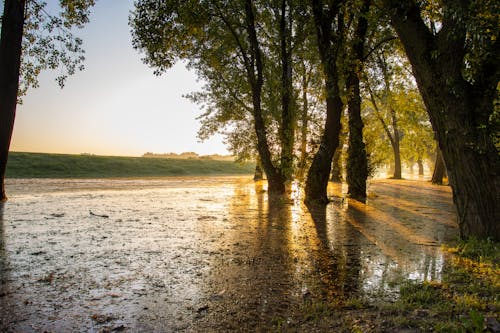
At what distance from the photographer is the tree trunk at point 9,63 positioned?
1425 centimetres

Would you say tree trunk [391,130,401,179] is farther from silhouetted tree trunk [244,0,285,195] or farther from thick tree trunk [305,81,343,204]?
thick tree trunk [305,81,343,204]

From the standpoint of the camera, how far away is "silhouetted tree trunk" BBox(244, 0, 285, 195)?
17969 millimetres

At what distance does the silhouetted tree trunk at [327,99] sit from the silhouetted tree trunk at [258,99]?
4.40 metres

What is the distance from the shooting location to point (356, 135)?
52.3ft

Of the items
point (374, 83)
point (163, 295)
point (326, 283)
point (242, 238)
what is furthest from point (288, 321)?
point (374, 83)

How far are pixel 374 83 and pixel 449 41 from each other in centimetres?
1643

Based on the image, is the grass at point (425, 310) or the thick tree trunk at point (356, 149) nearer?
the grass at point (425, 310)

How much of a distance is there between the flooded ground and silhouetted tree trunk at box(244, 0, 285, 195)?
773 cm

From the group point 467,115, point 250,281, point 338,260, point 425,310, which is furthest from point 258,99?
point 425,310

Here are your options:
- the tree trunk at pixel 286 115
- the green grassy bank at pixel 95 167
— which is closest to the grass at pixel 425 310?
the tree trunk at pixel 286 115

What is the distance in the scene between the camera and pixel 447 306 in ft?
13.5

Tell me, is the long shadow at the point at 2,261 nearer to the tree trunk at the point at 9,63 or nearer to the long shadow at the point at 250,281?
the long shadow at the point at 250,281

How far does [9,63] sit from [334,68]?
13260 millimetres

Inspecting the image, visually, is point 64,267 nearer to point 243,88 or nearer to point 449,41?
point 449,41
